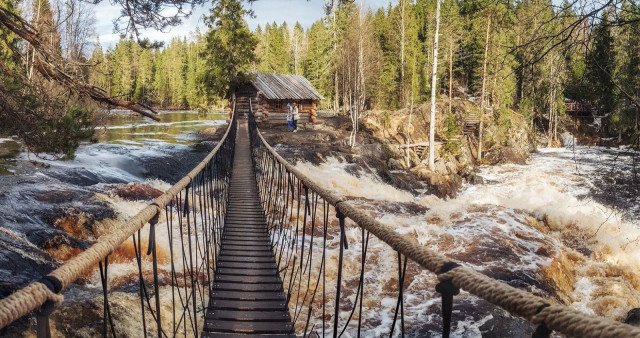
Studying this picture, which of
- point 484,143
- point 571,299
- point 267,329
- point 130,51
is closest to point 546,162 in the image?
point 484,143

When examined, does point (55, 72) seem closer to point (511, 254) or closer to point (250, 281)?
point (250, 281)

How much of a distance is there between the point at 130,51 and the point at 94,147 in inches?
2925

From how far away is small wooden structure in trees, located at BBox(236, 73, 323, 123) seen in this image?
87.3 feet

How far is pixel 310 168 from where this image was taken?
16.4 metres

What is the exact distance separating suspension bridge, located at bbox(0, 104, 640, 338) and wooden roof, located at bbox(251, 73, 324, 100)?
15.2m

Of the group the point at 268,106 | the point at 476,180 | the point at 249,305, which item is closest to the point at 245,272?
the point at 249,305

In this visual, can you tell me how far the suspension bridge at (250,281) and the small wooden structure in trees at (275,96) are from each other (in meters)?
16.0

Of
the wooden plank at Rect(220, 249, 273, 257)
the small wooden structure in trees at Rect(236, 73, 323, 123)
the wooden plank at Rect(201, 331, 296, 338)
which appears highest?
the small wooden structure in trees at Rect(236, 73, 323, 123)

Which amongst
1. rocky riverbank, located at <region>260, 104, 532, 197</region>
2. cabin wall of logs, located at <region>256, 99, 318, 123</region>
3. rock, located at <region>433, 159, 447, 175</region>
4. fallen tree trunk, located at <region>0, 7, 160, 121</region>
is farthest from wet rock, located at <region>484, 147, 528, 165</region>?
fallen tree trunk, located at <region>0, 7, 160, 121</region>

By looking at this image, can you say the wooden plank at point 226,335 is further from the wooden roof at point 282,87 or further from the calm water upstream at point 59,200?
the wooden roof at point 282,87

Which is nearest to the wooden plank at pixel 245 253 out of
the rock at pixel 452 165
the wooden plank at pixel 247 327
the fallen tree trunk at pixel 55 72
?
the wooden plank at pixel 247 327

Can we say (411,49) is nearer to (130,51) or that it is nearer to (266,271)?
(266,271)

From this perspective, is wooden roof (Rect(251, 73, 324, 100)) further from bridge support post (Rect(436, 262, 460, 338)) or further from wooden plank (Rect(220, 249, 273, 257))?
bridge support post (Rect(436, 262, 460, 338))

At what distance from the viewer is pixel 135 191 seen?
10.9 m
